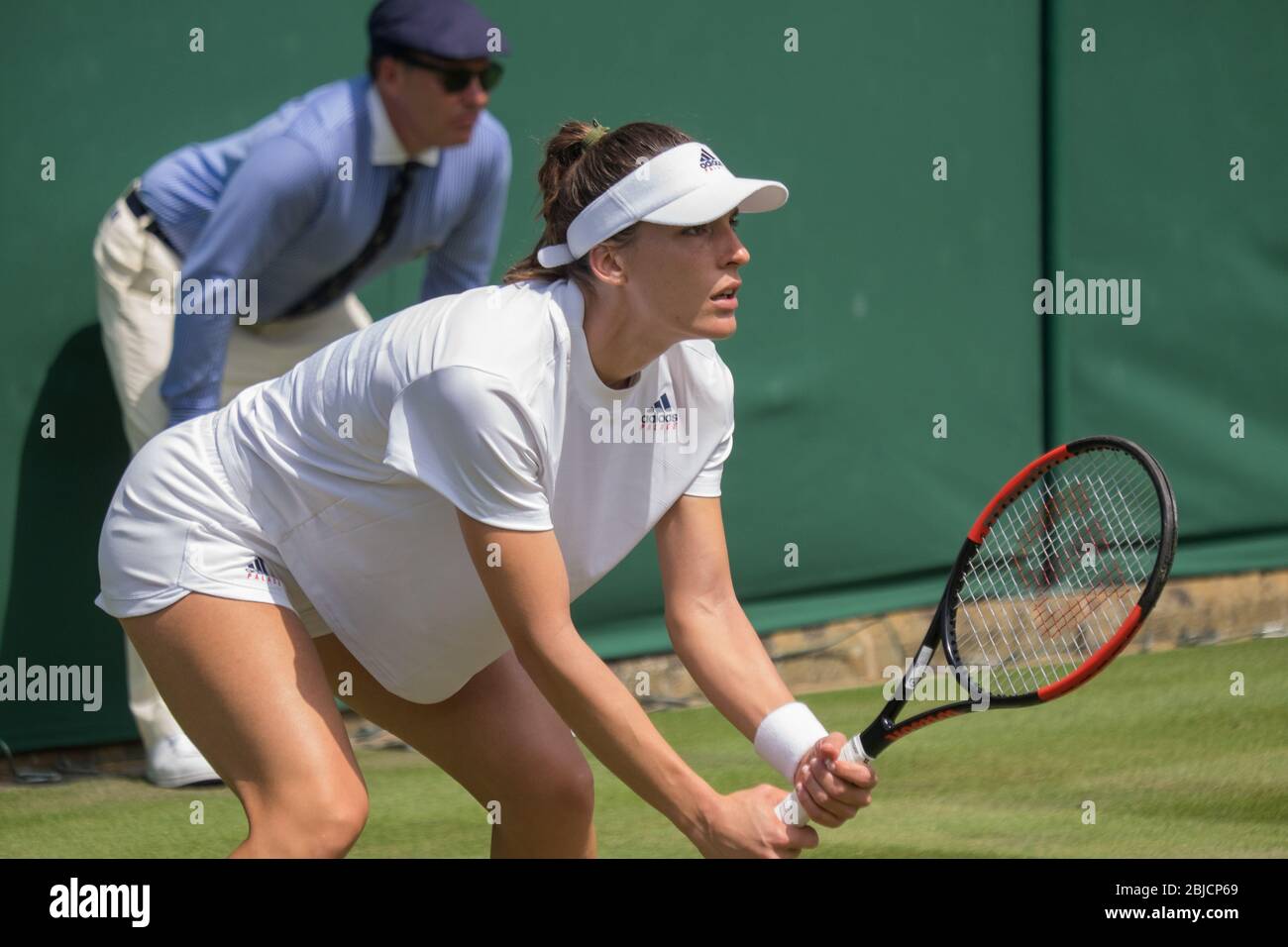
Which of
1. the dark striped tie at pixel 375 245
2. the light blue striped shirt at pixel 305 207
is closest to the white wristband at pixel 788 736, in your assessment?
the light blue striped shirt at pixel 305 207

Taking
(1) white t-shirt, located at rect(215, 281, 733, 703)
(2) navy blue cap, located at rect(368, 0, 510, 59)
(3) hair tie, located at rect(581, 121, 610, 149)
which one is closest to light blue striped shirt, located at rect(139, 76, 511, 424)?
(2) navy blue cap, located at rect(368, 0, 510, 59)

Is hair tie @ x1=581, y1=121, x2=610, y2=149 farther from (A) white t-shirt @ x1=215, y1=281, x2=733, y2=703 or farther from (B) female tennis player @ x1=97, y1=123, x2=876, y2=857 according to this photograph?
(A) white t-shirt @ x1=215, y1=281, x2=733, y2=703

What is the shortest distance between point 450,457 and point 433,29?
2.24 meters

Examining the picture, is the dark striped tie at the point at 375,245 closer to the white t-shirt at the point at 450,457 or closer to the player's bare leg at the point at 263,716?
the white t-shirt at the point at 450,457

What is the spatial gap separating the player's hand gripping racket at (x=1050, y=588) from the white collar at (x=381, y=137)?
1.67m

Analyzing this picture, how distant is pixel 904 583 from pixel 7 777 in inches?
103

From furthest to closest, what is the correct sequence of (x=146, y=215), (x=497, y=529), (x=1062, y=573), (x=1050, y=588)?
(x=146, y=215)
(x=1050, y=588)
(x=1062, y=573)
(x=497, y=529)

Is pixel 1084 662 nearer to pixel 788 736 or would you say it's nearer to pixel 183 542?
pixel 788 736

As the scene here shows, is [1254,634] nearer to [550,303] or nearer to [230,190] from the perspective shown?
[230,190]

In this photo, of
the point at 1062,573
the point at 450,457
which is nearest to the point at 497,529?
the point at 450,457

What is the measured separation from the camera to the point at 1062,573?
390 centimetres

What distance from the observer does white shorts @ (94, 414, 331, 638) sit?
2.50m

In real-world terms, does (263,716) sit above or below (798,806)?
above

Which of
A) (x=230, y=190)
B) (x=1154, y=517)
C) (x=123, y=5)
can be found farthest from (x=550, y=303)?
(x=1154, y=517)
